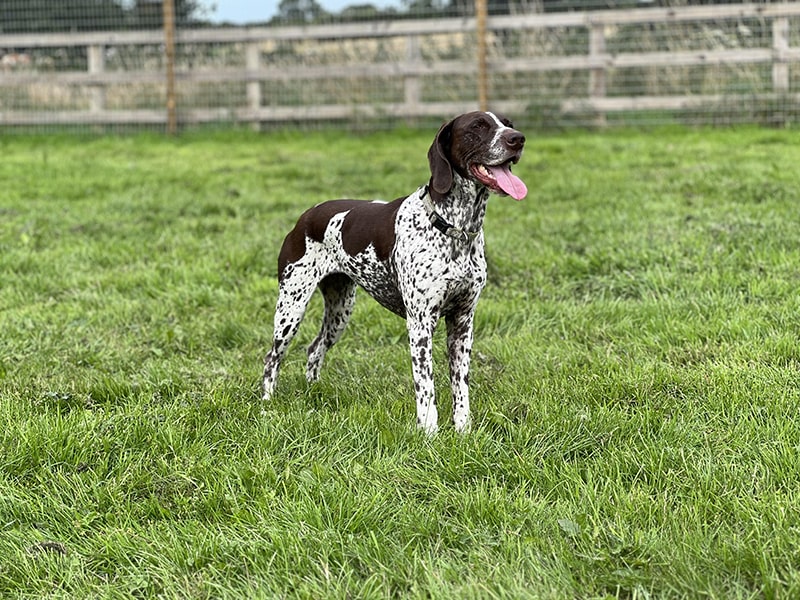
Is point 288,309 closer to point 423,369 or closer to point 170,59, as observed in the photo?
point 423,369

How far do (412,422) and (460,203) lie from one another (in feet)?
2.78

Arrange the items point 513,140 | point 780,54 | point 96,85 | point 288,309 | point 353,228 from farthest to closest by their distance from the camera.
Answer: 1. point 96,85
2. point 780,54
3. point 288,309
4. point 353,228
5. point 513,140

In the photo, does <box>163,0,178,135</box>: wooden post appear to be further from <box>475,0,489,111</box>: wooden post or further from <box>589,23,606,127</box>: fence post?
<box>589,23,606,127</box>: fence post

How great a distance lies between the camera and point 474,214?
10.9 ft

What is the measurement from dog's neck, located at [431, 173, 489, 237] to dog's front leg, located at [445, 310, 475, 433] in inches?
14.9

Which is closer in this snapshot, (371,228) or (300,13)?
(371,228)

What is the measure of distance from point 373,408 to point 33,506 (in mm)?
1306

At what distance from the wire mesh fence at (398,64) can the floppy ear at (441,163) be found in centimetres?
894

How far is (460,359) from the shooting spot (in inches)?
138

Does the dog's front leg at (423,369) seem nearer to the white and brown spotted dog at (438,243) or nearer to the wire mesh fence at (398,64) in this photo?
the white and brown spotted dog at (438,243)

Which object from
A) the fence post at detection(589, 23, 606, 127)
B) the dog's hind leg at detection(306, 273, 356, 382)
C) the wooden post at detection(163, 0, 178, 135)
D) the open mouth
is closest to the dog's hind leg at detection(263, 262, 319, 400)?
A: the dog's hind leg at detection(306, 273, 356, 382)

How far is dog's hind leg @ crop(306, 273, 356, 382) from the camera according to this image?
4.09m

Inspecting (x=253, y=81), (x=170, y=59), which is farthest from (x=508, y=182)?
(x=170, y=59)

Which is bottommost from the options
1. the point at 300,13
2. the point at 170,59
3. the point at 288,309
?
the point at 288,309
